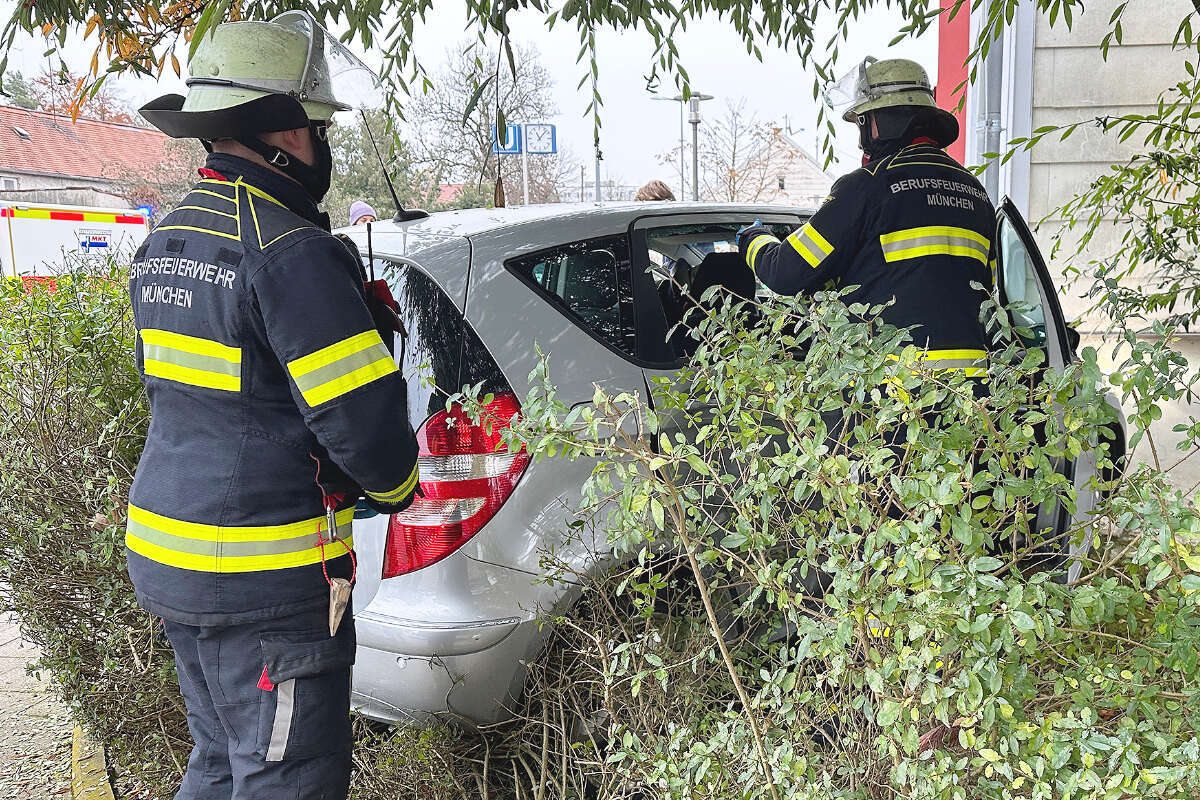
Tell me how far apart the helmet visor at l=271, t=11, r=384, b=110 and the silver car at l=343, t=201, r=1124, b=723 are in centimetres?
36

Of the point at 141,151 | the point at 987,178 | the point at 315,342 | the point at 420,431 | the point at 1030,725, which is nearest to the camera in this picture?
the point at 1030,725

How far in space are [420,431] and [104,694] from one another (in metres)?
1.65

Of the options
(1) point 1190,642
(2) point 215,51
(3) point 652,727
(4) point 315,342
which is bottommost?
(3) point 652,727

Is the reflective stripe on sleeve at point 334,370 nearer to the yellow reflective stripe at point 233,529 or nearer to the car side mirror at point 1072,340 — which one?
the yellow reflective stripe at point 233,529

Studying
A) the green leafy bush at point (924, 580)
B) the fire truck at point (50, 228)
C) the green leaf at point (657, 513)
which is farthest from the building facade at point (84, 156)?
the green leaf at point (657, 513)

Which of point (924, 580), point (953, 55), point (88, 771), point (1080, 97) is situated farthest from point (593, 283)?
point (953, 55)

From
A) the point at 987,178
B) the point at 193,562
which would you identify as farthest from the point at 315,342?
the point at 987,178

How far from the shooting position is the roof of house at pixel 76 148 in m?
29.4

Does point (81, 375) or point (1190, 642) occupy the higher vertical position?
point (81, 375)

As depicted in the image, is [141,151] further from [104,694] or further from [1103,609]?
[1103,609]

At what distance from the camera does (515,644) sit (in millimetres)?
2516

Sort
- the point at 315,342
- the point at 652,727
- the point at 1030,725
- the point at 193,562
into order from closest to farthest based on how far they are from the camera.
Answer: the point at 1030,725
the point at 315,342
the point at 193,562
the point at 652,727

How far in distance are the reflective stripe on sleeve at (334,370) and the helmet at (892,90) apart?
2.01m

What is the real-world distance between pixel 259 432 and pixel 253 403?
0.20ft
